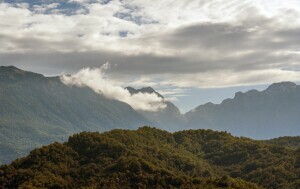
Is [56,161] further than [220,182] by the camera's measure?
Yes

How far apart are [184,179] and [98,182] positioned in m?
38.6

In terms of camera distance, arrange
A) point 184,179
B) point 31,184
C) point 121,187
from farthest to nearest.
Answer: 1. point 184,179
2. point 121,187
3. point 31,184

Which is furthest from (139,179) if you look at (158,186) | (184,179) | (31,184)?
(31,184)

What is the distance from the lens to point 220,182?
184 meters

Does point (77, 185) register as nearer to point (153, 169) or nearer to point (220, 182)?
point (153, 169)

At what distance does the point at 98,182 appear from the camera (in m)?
180

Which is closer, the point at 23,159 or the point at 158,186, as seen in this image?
Result: the point at 158,186

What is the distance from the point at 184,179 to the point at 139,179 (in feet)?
70.1

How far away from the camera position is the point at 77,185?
589 ft

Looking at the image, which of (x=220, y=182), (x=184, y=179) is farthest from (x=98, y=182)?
(x=220, y=182)

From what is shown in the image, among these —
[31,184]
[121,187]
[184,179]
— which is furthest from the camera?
[184,179]

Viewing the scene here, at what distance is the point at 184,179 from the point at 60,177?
5439cm

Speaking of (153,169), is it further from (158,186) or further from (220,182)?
(220,182)

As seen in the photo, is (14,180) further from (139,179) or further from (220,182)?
(220,182)
